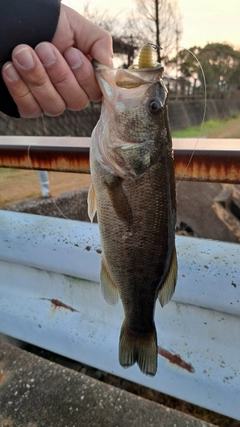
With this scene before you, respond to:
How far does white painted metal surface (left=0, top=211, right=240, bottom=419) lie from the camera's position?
1523 mm

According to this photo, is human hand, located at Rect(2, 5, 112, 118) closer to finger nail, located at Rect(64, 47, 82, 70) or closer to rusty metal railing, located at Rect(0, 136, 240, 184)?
finger nail, located at Rect(64, 47, 82, 70)

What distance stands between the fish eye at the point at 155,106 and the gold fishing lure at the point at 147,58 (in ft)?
0.43

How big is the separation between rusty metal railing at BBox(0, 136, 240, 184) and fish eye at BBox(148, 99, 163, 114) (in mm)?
191

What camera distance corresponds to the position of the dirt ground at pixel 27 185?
580cm

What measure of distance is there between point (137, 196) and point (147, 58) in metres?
0.48

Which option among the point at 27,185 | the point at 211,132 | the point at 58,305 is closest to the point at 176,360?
the point at 58,305

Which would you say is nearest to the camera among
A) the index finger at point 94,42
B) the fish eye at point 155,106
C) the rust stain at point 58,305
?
the index finger at point 94,42

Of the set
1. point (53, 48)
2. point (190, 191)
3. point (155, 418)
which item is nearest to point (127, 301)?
point (155, 418)

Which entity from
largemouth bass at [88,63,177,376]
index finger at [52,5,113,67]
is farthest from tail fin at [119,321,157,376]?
index finger at [52,5,113,67]

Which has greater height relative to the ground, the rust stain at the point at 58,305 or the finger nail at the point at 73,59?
the finger nail at the point at 73,59

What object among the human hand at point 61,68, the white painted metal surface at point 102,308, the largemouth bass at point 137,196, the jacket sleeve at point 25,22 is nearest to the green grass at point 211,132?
the white painted metal surface at point 102,308

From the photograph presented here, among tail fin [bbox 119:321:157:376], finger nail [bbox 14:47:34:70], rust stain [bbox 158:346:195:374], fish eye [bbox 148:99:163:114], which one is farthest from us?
rust stain [bbox 158:346:195:374]

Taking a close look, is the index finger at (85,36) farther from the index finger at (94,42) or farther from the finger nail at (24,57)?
the finger nail at (24,57)

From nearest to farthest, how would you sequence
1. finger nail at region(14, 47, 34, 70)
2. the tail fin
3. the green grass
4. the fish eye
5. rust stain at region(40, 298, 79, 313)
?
1. finger nail at region(14, 47, 34, 70)
2. the fish eye
3. the tail fin
4. rust stain at region(40, 298, 79, 313)
5. the green grass
